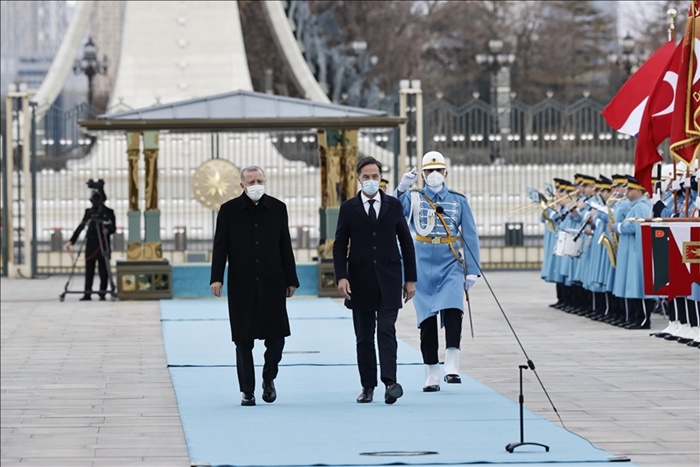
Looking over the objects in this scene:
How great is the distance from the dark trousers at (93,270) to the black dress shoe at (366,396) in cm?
1191

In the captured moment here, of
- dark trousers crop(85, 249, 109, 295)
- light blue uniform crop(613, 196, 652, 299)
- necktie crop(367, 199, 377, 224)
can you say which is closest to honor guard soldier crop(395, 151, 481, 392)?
necktie crop(367, 199, 377, 224)

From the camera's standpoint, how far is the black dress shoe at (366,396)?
1219 cm

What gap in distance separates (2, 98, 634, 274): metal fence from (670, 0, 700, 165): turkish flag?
64.1 feet

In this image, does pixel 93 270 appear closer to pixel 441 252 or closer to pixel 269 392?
pixel 441 252

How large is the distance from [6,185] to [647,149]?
19.4m

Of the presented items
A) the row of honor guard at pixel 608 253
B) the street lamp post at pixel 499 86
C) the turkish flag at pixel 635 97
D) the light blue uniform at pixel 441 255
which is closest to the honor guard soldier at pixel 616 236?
the row of honor guard at pixel 608 253

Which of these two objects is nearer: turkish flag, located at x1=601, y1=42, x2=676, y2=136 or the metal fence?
turkish flag, located at x1=601, y1=42, x2=676, y2=136

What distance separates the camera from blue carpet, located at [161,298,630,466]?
9750mm

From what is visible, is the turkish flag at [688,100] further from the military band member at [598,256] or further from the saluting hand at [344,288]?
the military band member at [598,256]

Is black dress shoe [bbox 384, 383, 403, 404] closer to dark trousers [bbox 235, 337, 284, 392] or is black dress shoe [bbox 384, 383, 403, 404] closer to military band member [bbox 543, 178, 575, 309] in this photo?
dark trousers [bbox 235, 337, 284, 392]

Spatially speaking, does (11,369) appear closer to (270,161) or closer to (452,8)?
(270,161)

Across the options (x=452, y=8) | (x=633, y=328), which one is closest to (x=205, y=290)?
(x=633, y=328)

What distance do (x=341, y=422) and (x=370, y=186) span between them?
6.47 feet

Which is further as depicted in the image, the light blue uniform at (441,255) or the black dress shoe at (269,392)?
the light blue uniform at (441,255)
